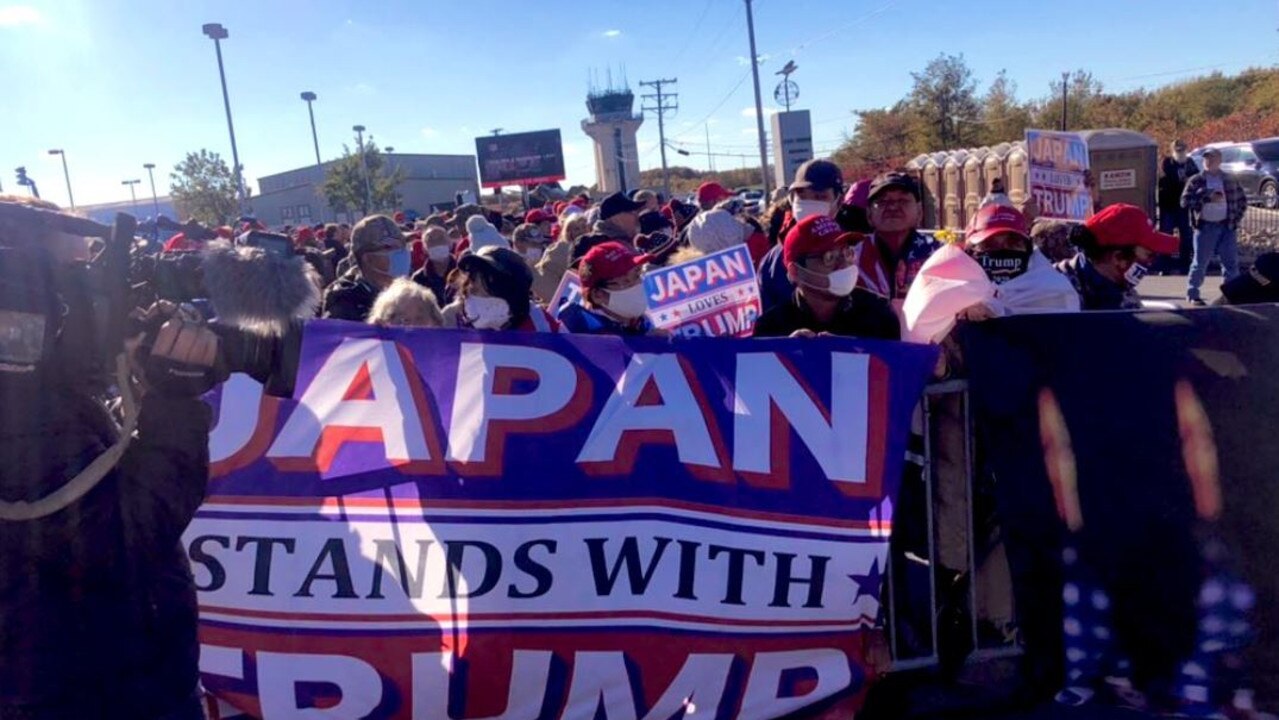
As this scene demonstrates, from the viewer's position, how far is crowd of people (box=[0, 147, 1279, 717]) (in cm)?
196

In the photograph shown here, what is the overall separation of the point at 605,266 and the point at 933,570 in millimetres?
1827

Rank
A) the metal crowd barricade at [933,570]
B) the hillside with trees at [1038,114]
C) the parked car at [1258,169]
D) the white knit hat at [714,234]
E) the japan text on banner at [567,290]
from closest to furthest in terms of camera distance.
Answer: the metal crowd barricade at [933,570] → the japan text on banner at [567,290] → the white knit hat at [714,234] → the parked car at [1258,169] → the hillside with trees at [1038,114]

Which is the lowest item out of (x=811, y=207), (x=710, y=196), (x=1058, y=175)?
(x=811, y=207)

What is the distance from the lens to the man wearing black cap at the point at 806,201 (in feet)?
16.4

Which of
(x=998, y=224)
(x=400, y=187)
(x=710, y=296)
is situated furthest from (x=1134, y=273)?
(x=400, y=187)

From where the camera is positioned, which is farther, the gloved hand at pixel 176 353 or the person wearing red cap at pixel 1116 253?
the person wearing red cap at pixel 1116 253

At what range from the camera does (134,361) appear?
204 centimetres

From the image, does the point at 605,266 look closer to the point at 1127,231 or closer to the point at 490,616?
the point at 490,616

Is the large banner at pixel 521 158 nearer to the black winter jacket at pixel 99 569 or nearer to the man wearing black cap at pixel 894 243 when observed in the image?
the man wearing black cap at pixel 894 243

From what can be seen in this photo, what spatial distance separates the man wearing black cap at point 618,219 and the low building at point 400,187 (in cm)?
5989

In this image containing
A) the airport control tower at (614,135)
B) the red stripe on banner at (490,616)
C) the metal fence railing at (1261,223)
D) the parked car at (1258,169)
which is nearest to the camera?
the red stripe on banner at (490,616)

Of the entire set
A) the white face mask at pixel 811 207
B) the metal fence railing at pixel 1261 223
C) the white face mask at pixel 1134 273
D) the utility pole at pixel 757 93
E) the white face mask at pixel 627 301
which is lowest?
the metal fence railing at pixel 1261 223

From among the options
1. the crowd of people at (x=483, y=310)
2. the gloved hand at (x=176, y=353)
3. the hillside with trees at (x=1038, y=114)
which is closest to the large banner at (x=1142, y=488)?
the crowd of people at (x=483, y=310)

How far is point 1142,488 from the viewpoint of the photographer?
3.01 metres
